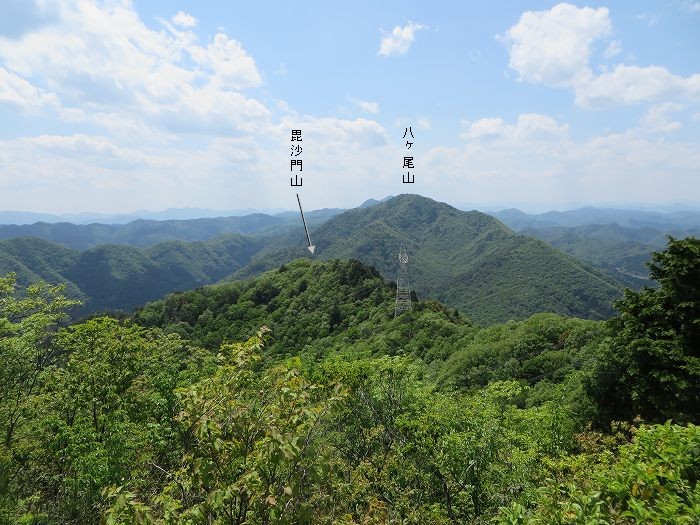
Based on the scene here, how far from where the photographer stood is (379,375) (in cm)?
1978

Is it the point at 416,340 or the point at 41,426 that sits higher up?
the point at 41,426

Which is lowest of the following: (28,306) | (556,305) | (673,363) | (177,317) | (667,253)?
(556,305)

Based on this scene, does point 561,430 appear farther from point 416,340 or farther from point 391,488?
point 416,340

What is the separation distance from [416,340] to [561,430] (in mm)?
37067

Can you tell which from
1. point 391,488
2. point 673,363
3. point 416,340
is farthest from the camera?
point 416,340

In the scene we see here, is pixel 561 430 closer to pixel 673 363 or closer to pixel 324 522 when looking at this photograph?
pixel 673 363

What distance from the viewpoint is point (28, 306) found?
17.6m

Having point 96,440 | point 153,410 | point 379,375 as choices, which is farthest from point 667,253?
point 96,440

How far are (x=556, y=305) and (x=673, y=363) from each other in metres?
141

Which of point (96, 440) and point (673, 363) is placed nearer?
point (96, 440)

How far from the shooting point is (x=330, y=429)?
877 inches

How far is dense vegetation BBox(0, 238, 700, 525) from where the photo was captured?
19.1 feet

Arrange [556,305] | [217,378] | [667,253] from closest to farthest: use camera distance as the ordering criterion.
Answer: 1. [217,378]
2. [667,253]
3. [556,305]

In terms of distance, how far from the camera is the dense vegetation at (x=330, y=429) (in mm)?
5824
